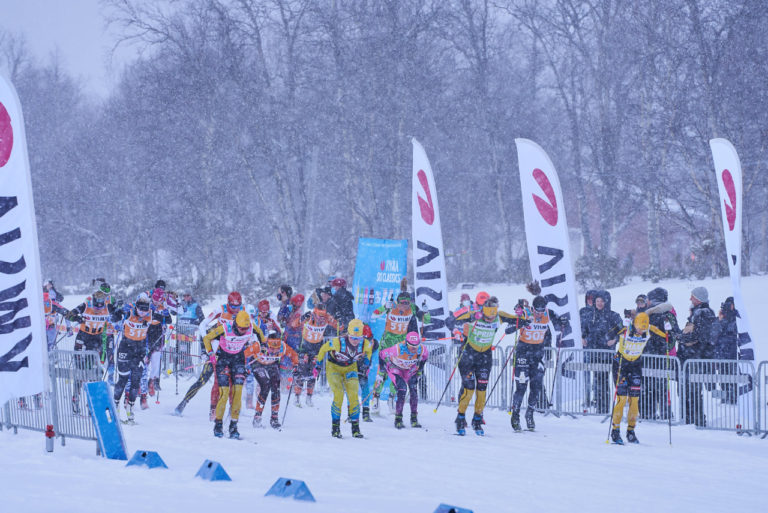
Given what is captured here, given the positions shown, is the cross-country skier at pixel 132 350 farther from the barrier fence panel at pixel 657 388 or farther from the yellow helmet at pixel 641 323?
the barrier fence panel at pixel 657 388

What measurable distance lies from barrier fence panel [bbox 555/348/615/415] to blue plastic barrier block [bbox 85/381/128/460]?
7.02 m

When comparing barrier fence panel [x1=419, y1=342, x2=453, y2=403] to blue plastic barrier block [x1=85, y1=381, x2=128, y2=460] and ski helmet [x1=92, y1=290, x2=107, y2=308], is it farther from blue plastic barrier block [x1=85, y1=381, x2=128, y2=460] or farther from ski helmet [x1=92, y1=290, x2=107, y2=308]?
blue plastic barrier block [x1=85, y1=381, x2=128, y2=460]

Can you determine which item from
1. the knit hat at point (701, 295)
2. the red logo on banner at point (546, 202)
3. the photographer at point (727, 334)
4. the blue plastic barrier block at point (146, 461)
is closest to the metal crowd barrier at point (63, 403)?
the blue plastic barrier block at point (146, 461)

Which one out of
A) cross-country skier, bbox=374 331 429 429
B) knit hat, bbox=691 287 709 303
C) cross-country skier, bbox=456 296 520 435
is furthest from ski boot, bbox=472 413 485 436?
knit hat, bbox=691 287 709 303

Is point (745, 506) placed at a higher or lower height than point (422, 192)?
lower

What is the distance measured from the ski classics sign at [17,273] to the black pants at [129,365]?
2.73m

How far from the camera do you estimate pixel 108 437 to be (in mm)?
8977

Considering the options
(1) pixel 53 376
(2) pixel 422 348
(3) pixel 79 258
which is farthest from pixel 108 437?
(3) pixel 79 258

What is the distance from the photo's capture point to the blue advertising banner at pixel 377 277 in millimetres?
14766

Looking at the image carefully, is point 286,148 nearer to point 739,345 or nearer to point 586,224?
point 586,224

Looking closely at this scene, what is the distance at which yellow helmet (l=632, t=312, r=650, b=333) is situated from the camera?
11117 millimetres

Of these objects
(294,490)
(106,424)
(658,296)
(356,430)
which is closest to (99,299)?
(106,424)

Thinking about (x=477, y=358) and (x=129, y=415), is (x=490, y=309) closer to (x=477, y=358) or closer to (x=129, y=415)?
(x=477, y=358)

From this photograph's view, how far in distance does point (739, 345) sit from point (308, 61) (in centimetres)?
2137
